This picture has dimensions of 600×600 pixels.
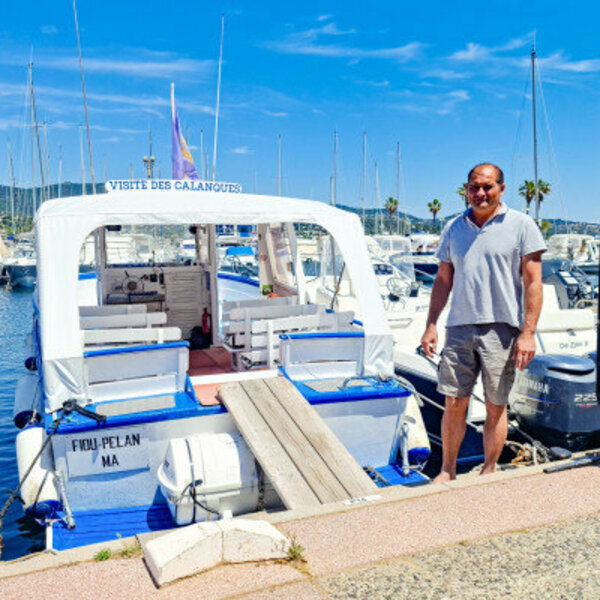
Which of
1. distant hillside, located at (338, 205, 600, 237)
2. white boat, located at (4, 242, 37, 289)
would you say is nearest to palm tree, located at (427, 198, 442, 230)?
distant hillside, located at (338, 205, 600, 237)

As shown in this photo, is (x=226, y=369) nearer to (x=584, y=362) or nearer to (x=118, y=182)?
(x=118, y=182)

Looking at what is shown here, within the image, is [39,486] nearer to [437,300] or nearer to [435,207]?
→ [437,300]

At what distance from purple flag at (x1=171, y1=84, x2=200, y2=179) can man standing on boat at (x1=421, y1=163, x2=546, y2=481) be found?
5.50 meters

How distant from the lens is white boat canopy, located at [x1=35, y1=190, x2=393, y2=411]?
509 centimetres

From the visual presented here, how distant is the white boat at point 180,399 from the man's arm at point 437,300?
106cm

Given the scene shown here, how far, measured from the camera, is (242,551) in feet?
9.28

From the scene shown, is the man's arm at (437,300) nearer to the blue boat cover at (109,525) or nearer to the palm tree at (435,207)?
the blue boat cover at (109,525)

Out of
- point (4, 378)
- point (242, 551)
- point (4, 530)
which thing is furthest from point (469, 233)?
point (4, 378)

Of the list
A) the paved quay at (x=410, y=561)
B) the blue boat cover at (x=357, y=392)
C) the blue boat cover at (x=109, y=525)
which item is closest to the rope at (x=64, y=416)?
the blue boat cover at (x=109, y=525)

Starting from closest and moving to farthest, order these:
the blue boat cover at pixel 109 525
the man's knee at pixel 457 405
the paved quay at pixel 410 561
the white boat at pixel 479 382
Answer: the paved quay at pixel 410 561, the man's knee at pixel 457 405, the blue boat cover at pixel 109 525, the white boat at pixel 479 382

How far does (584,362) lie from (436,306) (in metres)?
2.55

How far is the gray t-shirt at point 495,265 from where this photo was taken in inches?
154

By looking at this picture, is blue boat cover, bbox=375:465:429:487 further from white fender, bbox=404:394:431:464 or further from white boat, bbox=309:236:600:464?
white boat, bbox=309:236:600:464

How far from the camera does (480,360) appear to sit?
412cm
